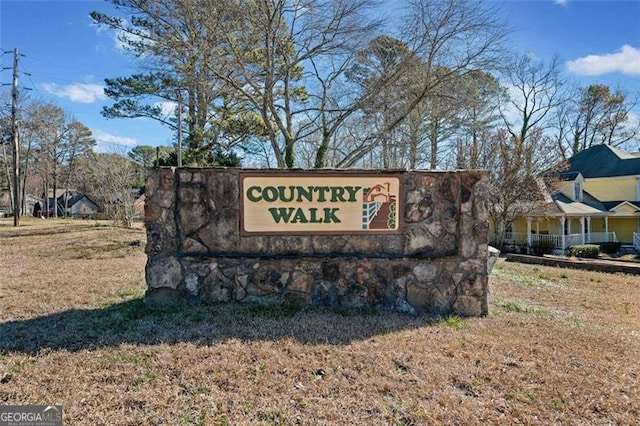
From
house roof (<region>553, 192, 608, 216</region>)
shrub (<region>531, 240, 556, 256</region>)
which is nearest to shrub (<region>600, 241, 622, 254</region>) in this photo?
house roof (<region>553, 192, 608, 216</region>)

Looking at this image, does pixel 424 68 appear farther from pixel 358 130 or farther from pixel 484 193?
pixel 484 193

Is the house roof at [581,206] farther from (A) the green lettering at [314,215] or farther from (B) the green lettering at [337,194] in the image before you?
(A) the green lettering at [314,215]

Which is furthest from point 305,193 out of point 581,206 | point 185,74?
point 581,206

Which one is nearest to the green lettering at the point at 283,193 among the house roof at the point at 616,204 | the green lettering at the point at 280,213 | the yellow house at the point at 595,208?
the green lettering at the point at 280,213

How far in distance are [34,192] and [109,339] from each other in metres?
52.4

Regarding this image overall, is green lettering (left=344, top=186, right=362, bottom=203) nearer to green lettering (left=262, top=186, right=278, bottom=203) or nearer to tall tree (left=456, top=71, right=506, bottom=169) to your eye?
green lettering (left=262, top=186, right=278, bottom=203)

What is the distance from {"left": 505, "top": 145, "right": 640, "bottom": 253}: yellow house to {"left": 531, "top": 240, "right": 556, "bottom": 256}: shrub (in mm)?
172

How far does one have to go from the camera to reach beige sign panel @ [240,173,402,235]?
4.32 meters

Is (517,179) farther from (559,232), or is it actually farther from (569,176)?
(569,176)

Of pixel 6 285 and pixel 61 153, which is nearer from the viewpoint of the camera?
pixel 6 285

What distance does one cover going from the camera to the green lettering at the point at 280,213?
14.3 ft

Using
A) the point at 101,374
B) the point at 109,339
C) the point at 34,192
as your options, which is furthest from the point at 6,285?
the point at 34,192

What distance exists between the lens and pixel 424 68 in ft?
44.1

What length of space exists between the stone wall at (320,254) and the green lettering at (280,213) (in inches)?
7.8
